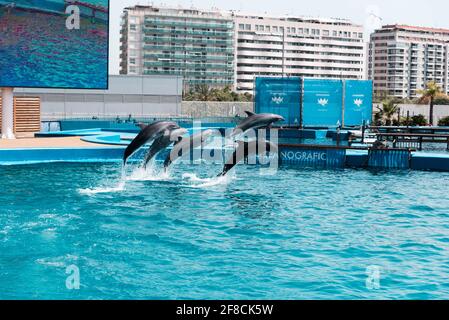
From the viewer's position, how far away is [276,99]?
1394 inches

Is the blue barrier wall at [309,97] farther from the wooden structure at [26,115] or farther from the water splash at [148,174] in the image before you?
the water splash at [148,174]

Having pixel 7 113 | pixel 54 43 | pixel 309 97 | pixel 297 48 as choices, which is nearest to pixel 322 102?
pixel 309 97

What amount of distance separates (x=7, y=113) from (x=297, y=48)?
118686 mm

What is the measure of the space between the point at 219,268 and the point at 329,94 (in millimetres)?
28377

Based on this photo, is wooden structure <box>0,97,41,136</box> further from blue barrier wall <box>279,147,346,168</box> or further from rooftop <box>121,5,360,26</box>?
rooftop <box>121,5,360,26</box>

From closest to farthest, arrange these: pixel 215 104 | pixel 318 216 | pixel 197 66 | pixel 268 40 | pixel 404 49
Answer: pixel 318 216 < pixel 215 104 < pixel 197 66 < pixel 268 40 < pixel 404 49

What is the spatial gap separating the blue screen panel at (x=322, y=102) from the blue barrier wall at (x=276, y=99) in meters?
0.55

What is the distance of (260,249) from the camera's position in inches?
362

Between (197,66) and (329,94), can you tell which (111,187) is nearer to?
(329,94)

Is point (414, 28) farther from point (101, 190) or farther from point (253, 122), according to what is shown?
point (101, 190)

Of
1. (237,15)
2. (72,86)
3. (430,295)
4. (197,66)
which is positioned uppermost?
(237,15)

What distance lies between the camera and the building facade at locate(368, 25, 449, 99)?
151875 mm
